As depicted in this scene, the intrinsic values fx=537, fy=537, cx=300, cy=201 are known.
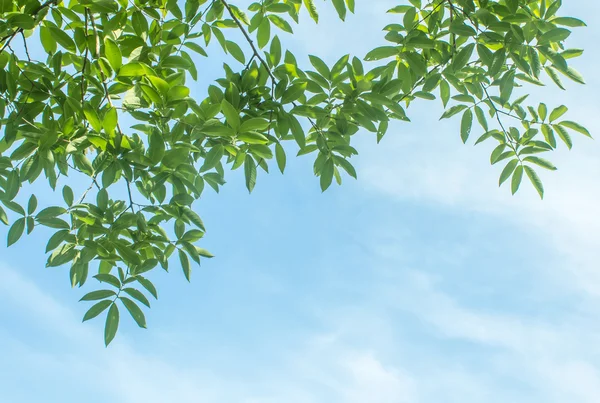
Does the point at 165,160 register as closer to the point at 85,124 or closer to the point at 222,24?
the point at 85,124

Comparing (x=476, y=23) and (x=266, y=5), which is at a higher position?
(x=266, y=5)

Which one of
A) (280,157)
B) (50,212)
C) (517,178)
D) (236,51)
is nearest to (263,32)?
(236,51)

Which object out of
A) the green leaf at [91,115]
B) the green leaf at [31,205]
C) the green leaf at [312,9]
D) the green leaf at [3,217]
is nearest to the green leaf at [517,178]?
the green leaf at [312,9]

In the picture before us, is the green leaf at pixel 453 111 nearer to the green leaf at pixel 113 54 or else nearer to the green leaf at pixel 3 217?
the green leaf at pixel 113 54

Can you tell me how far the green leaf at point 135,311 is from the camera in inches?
89.0

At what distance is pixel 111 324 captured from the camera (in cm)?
224

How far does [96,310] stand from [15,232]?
512mm

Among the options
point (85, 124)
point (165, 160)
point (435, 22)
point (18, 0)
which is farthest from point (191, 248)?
point (435, 22)

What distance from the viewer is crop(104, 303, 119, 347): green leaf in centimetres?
222

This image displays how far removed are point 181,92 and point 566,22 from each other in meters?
1.50

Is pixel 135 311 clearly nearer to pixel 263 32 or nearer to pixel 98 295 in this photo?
pixel 98 295

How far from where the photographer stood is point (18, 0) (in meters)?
2.22

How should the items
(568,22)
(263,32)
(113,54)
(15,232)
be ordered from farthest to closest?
(263,32) → (15,232) → (568,22) → (113,54)

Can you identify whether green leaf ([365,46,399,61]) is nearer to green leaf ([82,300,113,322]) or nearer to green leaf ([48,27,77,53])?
green leaf ([48,27,77,53])
